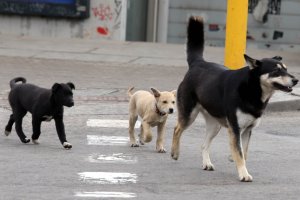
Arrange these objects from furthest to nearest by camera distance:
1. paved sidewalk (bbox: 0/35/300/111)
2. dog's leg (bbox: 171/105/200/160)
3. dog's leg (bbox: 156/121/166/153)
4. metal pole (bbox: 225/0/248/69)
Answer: paved sidewalk (bbox: 0/35/300/111) → metal pole (bbox: 225/0/248/69) → dog's leg (bbox: 156/121/166/153) → dog's leg (bbox: 171/105/200/160)

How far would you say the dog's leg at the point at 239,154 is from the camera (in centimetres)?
870

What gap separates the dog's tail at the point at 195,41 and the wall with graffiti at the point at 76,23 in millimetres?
13196

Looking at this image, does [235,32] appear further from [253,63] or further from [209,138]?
[253,63]

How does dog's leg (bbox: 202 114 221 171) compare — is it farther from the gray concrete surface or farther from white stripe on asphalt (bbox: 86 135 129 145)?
white stripe on asphalt (bbox: 86 135 129 145)

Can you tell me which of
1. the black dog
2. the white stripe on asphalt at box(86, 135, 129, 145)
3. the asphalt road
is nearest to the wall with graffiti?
the asphalt road

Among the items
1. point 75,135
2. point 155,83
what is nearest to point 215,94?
point 75,135

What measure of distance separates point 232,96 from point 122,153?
6.50ft

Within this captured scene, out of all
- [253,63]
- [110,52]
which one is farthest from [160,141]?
[110,52]

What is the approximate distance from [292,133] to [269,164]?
256 centimetres

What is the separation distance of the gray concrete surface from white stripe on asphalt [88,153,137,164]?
2 cm

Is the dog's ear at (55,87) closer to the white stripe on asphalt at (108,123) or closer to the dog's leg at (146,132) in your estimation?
the dog's leg at (146,132)

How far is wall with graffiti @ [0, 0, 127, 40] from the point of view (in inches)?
905

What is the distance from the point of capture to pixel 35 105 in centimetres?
1035

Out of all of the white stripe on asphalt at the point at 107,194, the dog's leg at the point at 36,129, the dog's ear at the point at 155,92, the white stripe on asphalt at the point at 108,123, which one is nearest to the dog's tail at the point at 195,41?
the dog's ear at the point at 155,92
